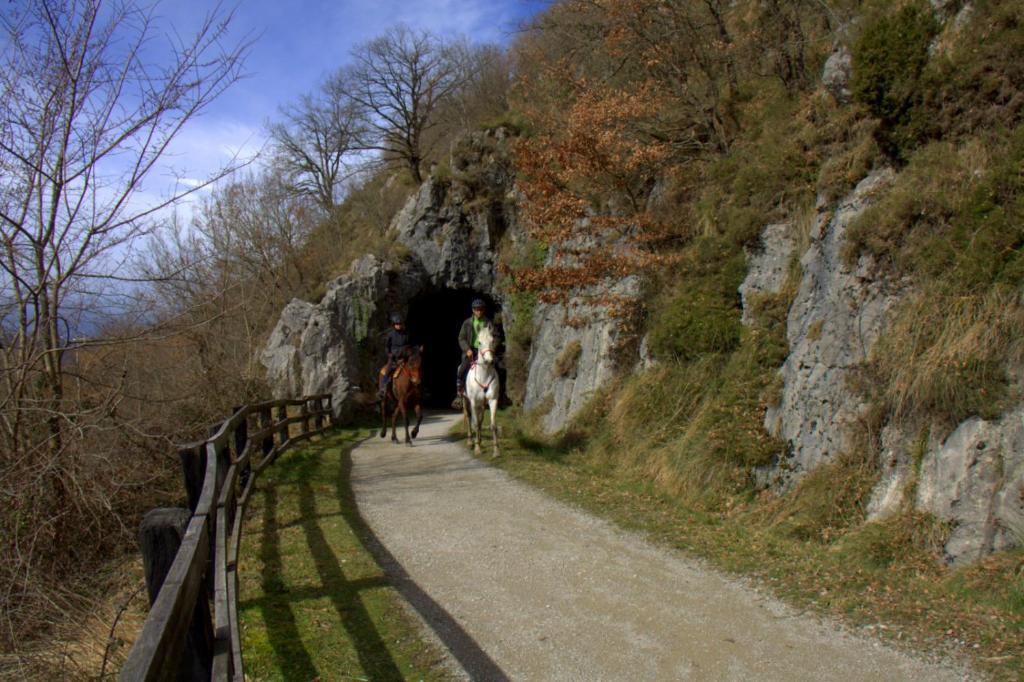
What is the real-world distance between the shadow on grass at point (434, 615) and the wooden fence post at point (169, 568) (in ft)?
5.99

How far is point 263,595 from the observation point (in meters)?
6.14

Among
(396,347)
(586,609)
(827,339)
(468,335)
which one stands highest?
(468,335)

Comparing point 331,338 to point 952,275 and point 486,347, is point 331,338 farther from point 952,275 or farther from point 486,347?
point 952,275

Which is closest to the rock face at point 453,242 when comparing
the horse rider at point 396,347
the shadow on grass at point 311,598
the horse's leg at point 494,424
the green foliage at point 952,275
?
the horse rider at point 396,347

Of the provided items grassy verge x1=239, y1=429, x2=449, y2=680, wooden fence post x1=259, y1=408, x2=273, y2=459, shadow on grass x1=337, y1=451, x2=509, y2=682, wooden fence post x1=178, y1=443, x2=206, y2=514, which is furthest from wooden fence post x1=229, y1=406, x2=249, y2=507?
wooden fence post x1=178, y1=443, x2=206, y2=514

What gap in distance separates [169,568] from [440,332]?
94.1 ft

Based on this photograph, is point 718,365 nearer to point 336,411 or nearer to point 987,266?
point 987,266

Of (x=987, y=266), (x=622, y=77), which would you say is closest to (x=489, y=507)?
(x=987, y=266)

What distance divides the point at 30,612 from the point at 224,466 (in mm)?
1945

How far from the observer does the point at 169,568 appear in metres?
3.40

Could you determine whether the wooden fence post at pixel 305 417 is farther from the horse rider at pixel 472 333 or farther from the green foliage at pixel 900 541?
the green foliage at pixel 900 541

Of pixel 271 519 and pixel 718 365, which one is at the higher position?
pixel 718 365

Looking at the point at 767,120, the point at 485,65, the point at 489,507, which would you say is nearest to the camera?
the point at 489,507

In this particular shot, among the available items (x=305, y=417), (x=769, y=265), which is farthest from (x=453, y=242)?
(x=769, y=265)
